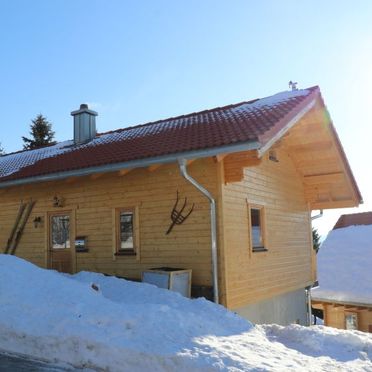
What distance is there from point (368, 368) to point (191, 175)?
4996 millimetres

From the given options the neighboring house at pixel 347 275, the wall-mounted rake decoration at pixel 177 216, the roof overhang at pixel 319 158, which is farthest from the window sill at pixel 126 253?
the neighboring house at pixel 347 275

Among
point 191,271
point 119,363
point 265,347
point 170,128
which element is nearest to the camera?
point 119,363

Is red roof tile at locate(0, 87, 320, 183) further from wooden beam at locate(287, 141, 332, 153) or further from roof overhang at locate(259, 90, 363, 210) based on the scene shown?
wooden beam at locate(287, 141, 332, 153)

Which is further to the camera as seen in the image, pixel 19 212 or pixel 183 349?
pixel 19 212

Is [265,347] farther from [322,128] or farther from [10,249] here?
[10,249]

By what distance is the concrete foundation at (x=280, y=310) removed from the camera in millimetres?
10562

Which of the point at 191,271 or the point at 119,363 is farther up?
the point at 191,271

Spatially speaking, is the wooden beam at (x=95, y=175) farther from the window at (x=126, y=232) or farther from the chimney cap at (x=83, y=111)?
the chimney cap at (x=83, y=111)

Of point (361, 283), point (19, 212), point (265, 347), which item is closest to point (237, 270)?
point (265, 347)

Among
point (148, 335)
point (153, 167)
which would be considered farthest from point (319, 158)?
point (148, 335)

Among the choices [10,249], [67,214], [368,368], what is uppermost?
[67,214]

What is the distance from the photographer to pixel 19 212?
495 inches

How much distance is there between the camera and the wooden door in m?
11.7

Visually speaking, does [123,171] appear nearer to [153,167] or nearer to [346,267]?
[153,167]
